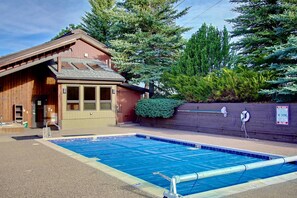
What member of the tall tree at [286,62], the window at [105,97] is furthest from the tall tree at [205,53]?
the window at [105,97]

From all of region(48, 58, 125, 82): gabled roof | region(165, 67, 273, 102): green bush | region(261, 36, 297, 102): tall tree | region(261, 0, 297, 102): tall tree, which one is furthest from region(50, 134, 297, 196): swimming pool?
region(48, 58, 125, 82): gabled roof

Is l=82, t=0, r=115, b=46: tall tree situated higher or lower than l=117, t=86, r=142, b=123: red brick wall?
higher

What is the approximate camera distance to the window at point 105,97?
58.4 feet

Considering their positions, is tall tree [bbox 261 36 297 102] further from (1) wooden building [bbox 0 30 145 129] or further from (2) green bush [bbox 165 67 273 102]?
(1) wooden building [bbox 0 30 145 129]

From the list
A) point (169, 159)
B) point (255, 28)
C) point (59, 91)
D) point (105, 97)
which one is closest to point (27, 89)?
point (59, 91)

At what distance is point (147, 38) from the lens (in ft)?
67.6

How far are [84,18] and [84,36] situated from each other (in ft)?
41.6

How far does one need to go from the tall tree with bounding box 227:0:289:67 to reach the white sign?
402cm

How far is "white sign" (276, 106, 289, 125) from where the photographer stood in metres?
10.3

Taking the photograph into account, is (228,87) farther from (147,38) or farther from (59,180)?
(59,180)

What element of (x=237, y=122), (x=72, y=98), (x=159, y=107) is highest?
(x=72, y=98)

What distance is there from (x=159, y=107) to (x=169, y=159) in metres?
7.28

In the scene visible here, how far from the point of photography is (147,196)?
4523 millimetres

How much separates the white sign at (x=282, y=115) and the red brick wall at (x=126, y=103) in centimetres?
1050
